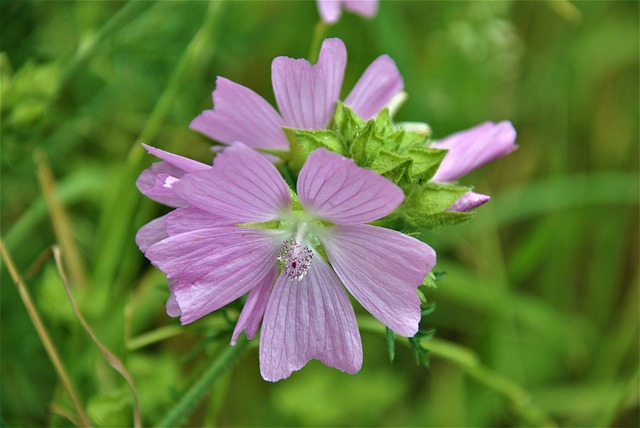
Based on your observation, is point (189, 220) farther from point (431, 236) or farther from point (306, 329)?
point (431, 236)

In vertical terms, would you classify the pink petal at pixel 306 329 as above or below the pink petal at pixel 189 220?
below

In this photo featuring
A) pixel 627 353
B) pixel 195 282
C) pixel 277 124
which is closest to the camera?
pixel 195 282

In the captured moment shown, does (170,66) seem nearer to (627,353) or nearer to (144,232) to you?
(144,232)

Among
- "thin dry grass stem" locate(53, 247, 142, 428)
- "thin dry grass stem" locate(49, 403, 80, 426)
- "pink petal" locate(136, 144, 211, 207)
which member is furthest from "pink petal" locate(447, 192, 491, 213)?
"thin dry grass stem" locate(49, 403, 80, 426)

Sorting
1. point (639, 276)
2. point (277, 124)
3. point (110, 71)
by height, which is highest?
point (277, 124)

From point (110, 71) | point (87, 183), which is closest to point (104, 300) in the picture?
point (87, 183)

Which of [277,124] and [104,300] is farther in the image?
[104,300]

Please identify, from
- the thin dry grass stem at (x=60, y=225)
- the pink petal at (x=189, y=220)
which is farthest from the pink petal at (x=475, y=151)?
the thin dry grass stem at (x=60, y=225)

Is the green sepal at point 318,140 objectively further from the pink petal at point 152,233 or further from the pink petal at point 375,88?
the pink petal at point 152,233

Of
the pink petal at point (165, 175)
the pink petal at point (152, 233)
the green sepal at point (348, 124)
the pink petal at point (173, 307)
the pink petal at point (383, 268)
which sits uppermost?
the green sepal at point (348, 124)
